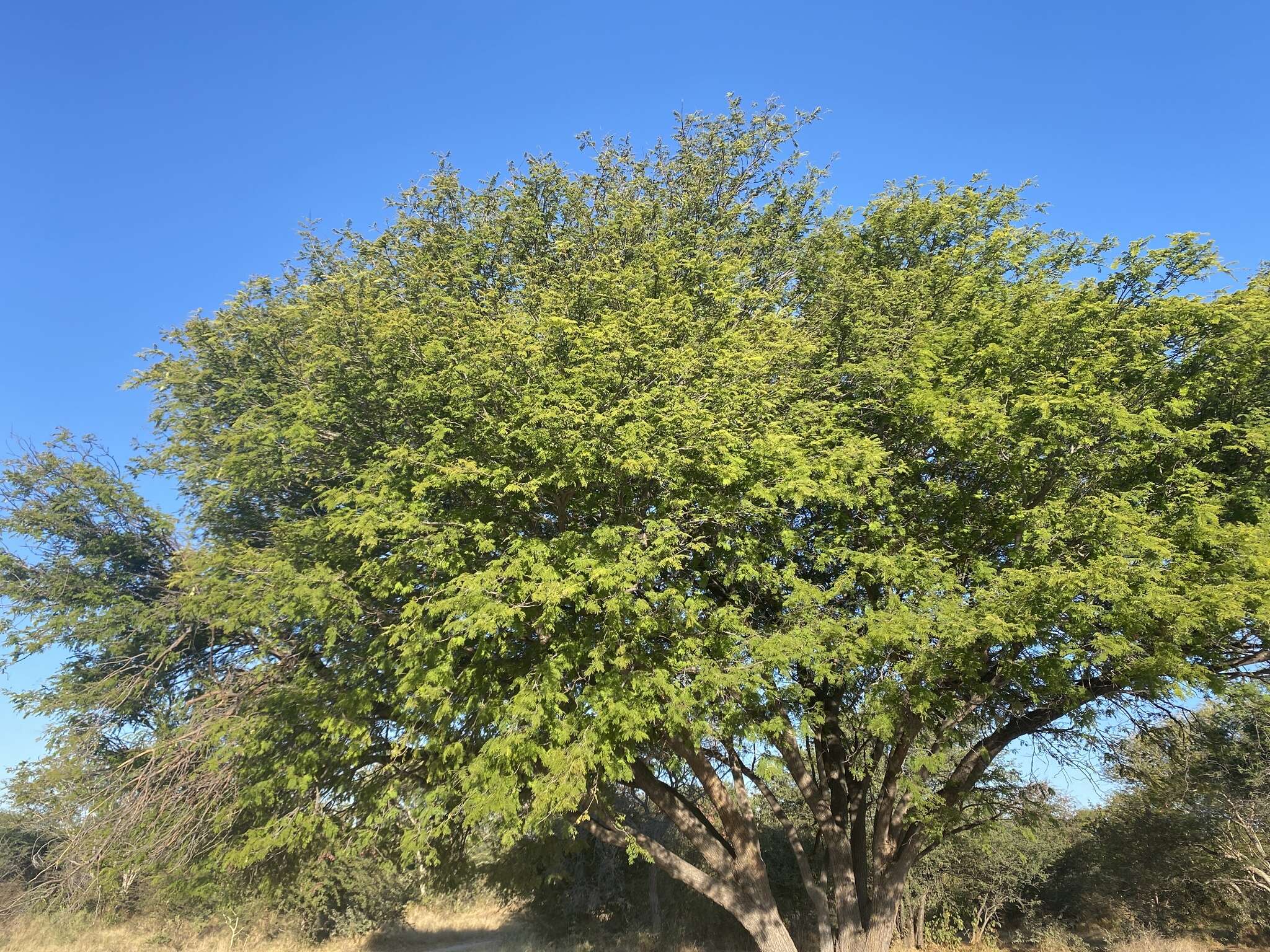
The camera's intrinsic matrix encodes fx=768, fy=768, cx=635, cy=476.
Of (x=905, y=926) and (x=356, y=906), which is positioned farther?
(x=356, y=906)

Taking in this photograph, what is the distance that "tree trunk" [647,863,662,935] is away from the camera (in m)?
21.0

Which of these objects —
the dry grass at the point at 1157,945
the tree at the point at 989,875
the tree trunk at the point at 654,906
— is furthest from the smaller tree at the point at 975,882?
the tree trunk at the point at 654,906

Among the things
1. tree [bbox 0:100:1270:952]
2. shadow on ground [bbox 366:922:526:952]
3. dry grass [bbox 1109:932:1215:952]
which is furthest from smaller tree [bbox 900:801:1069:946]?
shadow on ground [bbox 366:922:526:952]

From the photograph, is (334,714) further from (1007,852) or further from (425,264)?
(1007,852)

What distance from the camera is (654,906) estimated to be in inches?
837

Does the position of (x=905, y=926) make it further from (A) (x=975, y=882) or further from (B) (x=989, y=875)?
(B) (x=989, y=875)

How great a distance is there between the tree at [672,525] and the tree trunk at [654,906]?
9585 millimetres

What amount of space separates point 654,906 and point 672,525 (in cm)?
1665

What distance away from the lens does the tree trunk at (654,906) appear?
Answer: 21031mm

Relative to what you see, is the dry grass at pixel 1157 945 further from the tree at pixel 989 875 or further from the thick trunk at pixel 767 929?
the thick trunk at pixel 767 929

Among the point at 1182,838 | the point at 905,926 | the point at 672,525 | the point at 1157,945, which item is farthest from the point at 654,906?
the point at 672,525

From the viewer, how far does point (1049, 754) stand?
40.9ft

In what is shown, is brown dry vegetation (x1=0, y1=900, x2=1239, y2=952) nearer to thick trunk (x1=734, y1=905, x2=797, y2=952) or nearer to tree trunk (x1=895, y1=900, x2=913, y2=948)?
tree trunk (x1=895, y1=900, x2=913, y2=948)

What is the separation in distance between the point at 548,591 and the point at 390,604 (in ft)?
12.3
